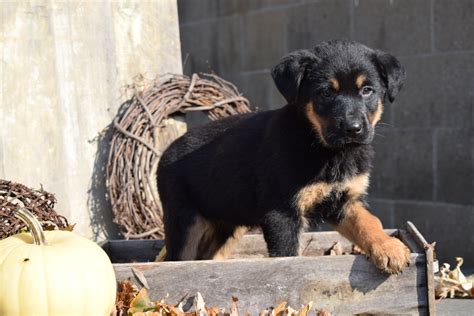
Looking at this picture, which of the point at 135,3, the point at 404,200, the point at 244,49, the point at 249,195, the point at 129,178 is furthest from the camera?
the point at 244,49

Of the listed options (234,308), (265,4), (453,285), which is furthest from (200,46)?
(234,308)

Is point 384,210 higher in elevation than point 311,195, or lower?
lower

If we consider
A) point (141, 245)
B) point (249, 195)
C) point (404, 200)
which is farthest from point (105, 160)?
point (404, 200)

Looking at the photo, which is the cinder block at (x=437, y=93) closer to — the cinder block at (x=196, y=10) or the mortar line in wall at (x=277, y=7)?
the mortar line in wall at (x=277, y=7)

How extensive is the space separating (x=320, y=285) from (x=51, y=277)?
4.01ft

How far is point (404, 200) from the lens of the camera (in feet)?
20.7

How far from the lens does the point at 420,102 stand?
612cm

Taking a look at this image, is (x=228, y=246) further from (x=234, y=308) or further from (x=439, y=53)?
(x=439, y=53)

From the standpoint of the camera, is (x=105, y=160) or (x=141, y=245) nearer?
(x=141, y=245)

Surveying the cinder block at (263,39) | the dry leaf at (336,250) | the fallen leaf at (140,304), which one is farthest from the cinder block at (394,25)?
the fallen leaf at (140,304)

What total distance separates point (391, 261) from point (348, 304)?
0.95 ft

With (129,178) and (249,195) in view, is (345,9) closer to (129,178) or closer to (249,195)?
(129,178)

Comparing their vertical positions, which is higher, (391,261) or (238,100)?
(238,100)

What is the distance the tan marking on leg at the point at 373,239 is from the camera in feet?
11.6
